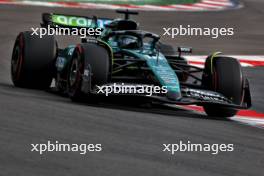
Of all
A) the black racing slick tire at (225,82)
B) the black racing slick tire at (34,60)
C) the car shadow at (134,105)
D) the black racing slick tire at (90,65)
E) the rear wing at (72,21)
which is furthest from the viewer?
the rear wing at (72,21)

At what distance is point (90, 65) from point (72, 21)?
97.1 inches

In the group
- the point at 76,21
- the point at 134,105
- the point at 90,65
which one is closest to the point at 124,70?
the point at 134,105

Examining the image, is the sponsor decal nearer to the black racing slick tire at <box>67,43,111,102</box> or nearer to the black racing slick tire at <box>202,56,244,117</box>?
the black racing slick tire at <box>67,43,111,102</box>

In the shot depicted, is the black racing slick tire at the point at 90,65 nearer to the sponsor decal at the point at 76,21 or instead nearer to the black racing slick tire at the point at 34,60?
the black racing slick tire at the point at 34,60

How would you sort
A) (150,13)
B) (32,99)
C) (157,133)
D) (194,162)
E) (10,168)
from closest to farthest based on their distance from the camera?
(10,168), (194,162), (157,133), (32,99), (150,13)

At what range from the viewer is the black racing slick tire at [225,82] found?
12.0 meters

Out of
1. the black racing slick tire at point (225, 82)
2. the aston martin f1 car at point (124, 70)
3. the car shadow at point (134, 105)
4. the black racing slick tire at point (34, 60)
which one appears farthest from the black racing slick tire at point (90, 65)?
the black racing slick tire at point (225, 82)

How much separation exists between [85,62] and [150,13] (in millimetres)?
15987

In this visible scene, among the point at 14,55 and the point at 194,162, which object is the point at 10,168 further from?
the point at 14,55

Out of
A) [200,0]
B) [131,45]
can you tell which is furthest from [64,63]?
[200,0]

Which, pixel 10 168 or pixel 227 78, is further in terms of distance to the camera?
pixel 227 78

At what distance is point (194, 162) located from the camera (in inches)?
322

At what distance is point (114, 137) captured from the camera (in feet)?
30.0

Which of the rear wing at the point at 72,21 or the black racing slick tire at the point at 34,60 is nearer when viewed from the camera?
the black racing slick tire at the point at 34,60
